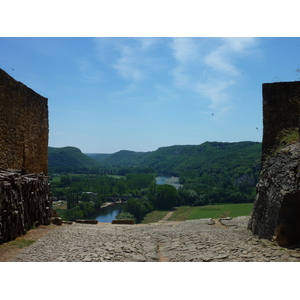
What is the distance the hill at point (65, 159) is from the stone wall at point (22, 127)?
113147mm

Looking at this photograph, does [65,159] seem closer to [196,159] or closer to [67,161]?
[67,161]

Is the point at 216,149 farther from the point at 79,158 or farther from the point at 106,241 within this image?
the point at 106,241

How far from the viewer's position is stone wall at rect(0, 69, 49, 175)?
8.68 m

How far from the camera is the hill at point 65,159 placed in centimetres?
12912

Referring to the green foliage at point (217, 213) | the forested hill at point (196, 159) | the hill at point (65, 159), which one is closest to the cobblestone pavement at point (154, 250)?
the green foliage at point (217, 213)

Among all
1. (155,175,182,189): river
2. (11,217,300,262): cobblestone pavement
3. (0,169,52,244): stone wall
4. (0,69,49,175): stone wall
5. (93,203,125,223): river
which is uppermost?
(0,69,49,175): stone wall

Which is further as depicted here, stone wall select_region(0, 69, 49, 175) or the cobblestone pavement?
stone wall select_region(0, 69, 49, 175)

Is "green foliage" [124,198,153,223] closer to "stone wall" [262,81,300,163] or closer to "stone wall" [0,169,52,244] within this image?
"stone wall" [0,169,52,244]

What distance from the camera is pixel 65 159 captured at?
464ft

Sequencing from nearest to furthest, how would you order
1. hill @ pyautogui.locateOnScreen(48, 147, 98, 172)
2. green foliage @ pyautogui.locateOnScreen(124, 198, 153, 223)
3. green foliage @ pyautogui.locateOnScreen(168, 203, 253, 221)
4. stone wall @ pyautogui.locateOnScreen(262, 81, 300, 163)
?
stone wall @ pyautogui.locateOnScreen(262, 81, 300, 163), green foliage @ pyautogui.locateOnScreen(168, 203, 253, 221), green foliage @ pyautogui.locateOnScreen(124, 198, 153, 223), hill @ pyautogui.locateOnScreen(48, 147, 98, 172)

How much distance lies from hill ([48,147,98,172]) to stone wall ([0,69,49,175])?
4455 inches

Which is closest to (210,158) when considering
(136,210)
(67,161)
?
(136,210)

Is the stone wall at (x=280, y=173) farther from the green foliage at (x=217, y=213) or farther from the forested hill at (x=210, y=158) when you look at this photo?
the forested hill at (x=210, y=158)

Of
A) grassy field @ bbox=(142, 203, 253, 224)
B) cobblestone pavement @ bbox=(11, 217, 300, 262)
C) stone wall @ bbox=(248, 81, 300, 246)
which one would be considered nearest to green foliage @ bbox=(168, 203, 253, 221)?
grassy field @ bbox=(142, 203, 253, 224)
